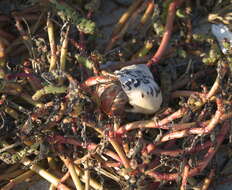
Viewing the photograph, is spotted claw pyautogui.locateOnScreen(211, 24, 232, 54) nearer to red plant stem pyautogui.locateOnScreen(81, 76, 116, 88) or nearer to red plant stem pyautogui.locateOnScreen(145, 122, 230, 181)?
red plant stem pyautogui.locateOnScreen(145, 122, 230, 181)

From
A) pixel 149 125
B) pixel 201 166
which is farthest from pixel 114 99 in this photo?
pixel 201 166

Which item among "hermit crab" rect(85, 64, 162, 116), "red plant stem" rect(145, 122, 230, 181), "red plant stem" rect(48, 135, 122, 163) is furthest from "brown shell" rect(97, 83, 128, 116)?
"red plant stem" rect(145, 122, 230, 181)

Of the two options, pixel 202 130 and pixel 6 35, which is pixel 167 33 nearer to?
pixel 202 130

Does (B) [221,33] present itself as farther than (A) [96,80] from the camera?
Yes

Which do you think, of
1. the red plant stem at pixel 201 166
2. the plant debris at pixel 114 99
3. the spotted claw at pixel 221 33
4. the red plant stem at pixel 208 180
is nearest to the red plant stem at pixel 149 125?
the plant debris at pixel 114 99

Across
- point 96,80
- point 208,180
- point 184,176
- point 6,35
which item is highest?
point 6,35

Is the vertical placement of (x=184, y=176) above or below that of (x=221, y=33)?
below

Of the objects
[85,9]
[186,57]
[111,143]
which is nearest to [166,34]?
[186,57]

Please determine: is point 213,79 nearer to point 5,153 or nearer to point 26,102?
point 26,102
